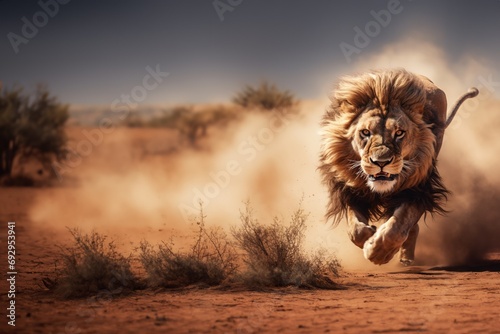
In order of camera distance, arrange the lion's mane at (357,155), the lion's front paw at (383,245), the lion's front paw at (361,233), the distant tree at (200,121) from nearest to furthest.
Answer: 1. the lion's front paw at (383,245)
2. the lion's front paw at (361,233)
3. the lion's mane at (357,155)
4. the distant tree at (200,121)

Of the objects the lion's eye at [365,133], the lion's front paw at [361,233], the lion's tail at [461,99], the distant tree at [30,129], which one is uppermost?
the distant tree at [30,129]

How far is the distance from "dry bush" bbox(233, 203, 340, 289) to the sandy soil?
0.28 m

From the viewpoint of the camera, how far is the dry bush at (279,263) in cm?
875

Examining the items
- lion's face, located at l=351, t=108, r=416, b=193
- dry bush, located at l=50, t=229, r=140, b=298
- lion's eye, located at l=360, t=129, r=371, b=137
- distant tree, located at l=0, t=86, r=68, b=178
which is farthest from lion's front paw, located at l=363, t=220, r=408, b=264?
distant tree, located at l=0, t=86, r=68, b=178

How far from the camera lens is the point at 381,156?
26.3 feet

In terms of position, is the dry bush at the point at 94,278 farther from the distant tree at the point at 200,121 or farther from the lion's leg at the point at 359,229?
the distant tree at the point at 200,121

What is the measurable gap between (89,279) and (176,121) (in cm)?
3663

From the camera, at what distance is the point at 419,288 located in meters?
8.77

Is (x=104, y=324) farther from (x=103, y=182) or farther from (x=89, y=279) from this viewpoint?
→ (x=103, y=182)

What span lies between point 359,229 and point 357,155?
0.92 m

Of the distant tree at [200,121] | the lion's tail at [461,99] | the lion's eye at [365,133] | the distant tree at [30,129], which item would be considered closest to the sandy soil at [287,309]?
the lion's eye at [365,133]

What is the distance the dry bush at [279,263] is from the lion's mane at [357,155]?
69cm

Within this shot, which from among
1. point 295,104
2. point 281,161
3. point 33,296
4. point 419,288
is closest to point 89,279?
point 33,296

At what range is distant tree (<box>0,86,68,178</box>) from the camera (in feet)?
88.1
